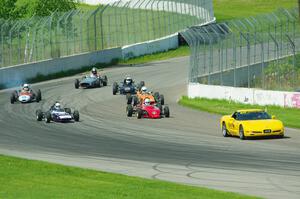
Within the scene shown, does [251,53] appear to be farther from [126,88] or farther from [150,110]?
[126,88]

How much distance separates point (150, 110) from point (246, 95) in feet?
18.9

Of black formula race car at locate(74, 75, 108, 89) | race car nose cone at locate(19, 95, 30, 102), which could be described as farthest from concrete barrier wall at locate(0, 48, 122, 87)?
race car nose cone at locate(19, 95, 30, 102)

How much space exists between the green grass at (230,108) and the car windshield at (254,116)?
10.0 ft

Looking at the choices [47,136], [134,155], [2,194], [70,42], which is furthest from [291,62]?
[2,194]

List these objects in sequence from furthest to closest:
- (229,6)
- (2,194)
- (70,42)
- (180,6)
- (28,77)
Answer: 1. (229,6)
2. (180,6)
3. (70,42)
4. (28,77)
5. (2,194)

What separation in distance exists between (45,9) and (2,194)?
6143 centimetres

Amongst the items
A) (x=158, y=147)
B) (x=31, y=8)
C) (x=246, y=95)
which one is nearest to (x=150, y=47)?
(x=31, y=8)

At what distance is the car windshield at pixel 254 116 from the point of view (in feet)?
123

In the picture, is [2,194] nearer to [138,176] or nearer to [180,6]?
[138,176]

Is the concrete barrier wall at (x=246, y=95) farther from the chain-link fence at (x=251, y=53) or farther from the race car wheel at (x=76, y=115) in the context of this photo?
the race car wheel at (x=76, y=115)

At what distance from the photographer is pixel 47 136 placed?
1547 inches

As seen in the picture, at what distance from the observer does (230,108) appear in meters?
48.8

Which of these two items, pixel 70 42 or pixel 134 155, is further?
pixel 70 42

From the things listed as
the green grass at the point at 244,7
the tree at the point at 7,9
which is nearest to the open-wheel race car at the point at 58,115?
the tree at the point at 7,9
